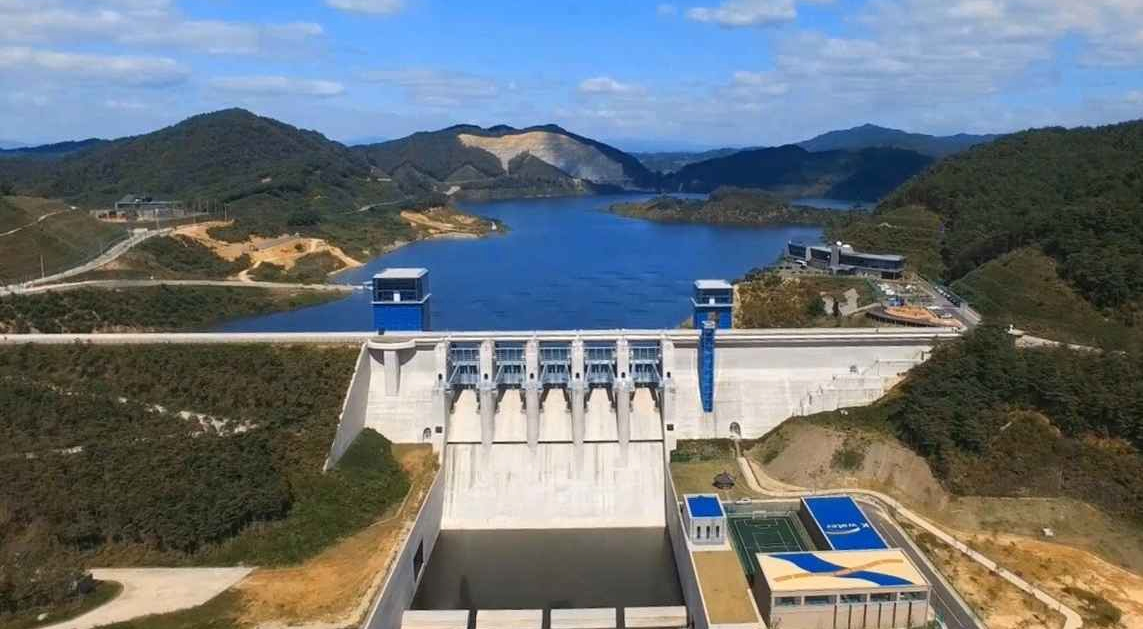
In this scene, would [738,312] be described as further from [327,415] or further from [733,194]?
[733,194]

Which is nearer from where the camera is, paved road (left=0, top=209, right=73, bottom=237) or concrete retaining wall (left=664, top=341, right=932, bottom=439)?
concrete retaining wall (left=664, top=341, right=932, bottom=439)

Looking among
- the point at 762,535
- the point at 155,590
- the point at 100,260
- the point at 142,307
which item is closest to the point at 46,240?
the point at 100,260

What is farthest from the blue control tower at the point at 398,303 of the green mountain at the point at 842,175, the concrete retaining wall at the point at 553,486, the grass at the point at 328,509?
the green mountain at the point at 842,175

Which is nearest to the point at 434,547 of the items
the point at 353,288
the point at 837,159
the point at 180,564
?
the point at 180,564

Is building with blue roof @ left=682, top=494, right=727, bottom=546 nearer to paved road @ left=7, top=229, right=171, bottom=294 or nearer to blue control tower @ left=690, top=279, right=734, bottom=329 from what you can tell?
blue control tower @ left=690, top=279, right=734, bottom=329

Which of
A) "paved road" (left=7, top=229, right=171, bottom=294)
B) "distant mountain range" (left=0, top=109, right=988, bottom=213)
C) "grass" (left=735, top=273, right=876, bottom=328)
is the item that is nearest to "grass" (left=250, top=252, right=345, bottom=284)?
"paved road" (left=7, top=229, right=171, bottom=294)

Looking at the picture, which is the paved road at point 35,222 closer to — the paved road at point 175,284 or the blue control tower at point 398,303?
the paved road at point 175,284
